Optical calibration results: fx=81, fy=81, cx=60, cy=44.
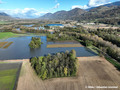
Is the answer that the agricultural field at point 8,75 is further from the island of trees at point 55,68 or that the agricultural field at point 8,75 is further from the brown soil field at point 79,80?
the island of trees at point 55,68

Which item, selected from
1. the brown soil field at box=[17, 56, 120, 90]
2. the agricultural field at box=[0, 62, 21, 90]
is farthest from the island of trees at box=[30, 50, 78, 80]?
the agricultural field at box=[0, 62, 21, 90]

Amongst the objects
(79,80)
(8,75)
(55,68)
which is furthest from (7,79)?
(79,80)

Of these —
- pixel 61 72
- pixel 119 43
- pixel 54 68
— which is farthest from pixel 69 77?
pixel 119 43

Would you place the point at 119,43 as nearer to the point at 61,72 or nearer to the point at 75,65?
the point at 75,65

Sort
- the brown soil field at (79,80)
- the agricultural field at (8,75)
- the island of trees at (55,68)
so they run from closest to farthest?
1. the brown soil field at (79,80)
2. the agricultural field at (8,75)
3. the island of trees at (55,68)

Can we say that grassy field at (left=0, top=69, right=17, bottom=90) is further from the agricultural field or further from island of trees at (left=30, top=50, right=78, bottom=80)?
island of trees at (left=30, top=50, right=78, bottom=80)

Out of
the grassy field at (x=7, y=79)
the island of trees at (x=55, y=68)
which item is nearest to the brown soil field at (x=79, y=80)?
the island of trees at (x=55, y=68)

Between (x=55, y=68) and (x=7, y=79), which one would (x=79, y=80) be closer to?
(x=55, y=68)
